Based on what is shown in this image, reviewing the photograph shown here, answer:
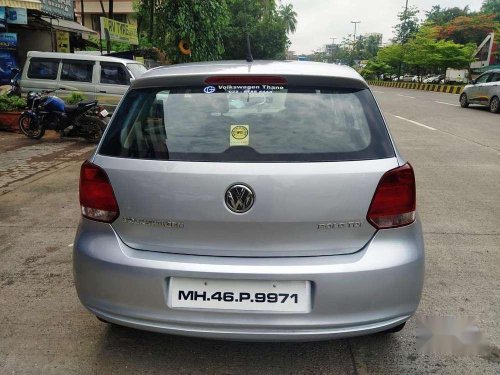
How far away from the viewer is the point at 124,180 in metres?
2.19

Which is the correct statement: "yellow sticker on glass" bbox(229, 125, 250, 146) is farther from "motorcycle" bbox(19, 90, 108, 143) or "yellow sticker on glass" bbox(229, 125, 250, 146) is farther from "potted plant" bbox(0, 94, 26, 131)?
"potted plant" bbox(0, 94, 26, 131)

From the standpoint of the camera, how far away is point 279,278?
206 centimetres

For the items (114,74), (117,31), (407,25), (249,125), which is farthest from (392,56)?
(249,125)

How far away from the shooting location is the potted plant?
10.7 m

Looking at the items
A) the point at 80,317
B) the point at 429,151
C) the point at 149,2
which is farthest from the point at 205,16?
the point at 80,317

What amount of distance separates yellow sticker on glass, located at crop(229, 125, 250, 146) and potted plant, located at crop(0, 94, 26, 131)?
9.88 m

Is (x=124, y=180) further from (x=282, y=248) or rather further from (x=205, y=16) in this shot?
(x=205, y=16)

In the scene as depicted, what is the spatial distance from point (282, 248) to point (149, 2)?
14313mm

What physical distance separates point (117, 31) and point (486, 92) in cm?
1309

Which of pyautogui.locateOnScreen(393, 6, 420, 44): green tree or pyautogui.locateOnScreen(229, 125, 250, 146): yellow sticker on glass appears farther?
pyautogui.locateOnScreen(393, 6, 420, 44): green tree

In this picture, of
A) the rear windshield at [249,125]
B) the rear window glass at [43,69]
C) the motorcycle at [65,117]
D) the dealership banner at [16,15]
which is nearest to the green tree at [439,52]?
the dealership banner at [16,15]

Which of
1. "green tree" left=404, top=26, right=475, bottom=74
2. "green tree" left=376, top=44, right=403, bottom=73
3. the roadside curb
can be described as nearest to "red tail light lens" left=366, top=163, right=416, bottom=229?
the roadside curb

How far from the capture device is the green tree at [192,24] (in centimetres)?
1417

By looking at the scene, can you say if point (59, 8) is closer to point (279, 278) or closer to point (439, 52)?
point (279, 278)
